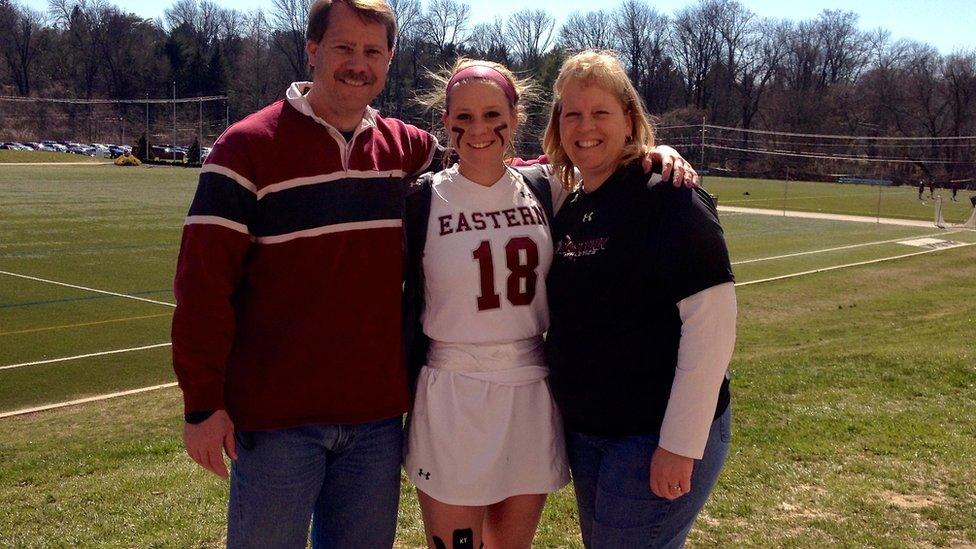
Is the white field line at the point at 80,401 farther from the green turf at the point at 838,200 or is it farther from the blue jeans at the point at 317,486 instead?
the green turf at the point at 838,200

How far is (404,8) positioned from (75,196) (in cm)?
5721

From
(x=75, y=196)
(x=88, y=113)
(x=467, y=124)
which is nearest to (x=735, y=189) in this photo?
(x=75, y=196)

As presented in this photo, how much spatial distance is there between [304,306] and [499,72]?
1025mm

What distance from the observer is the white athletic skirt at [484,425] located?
116 inches

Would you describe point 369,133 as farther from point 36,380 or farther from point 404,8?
point 404,8

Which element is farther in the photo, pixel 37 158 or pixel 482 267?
pixel 37 158

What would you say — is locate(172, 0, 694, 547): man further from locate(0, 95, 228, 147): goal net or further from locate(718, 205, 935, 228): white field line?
locate(0, 95, 228, 147): goal net

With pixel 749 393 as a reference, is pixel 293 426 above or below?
above

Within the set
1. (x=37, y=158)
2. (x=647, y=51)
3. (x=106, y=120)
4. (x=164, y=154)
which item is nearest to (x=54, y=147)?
(x=106, y=120)

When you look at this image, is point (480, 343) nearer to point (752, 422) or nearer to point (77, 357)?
point (752, 422)

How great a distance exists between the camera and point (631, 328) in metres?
2.72

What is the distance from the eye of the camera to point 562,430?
306 cm

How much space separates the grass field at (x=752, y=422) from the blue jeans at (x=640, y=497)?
1531mm

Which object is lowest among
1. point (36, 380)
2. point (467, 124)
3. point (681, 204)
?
point (36, 380)
